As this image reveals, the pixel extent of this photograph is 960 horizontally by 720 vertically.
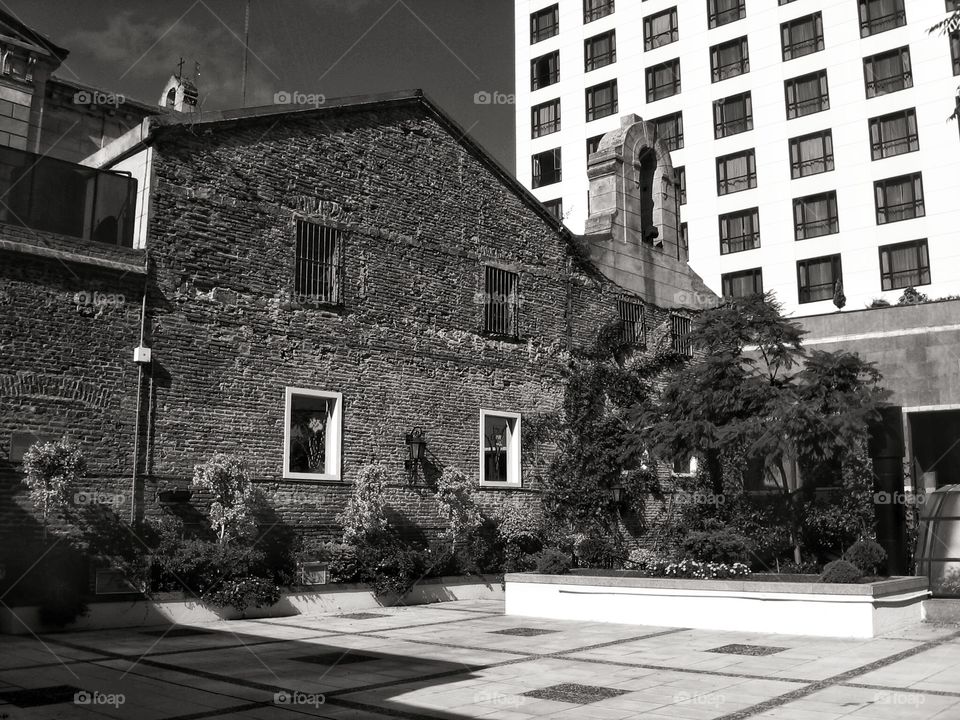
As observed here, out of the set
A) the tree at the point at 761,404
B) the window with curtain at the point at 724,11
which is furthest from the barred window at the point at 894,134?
the tree at the point at 761,404

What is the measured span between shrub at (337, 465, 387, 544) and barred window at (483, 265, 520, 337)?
5.12 meters

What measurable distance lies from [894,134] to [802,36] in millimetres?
6111

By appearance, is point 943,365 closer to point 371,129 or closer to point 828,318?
point 828,318

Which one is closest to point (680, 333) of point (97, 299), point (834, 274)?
point (834, 274)

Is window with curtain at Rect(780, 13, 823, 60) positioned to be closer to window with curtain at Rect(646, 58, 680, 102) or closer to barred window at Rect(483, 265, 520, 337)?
window with curtain at Rect(646, 58, 680, 102)

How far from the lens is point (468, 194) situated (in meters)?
21.5

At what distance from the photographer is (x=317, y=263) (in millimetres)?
18281

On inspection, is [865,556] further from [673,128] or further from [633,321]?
[673,128]

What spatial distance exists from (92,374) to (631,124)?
664 inches

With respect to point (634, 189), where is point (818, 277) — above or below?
above

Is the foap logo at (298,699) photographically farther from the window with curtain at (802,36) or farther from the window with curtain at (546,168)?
the window with curtain at (546,168)

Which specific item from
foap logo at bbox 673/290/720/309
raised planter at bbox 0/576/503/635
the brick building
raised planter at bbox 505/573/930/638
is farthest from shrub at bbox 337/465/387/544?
foap logo at bbox 673/290/720/309

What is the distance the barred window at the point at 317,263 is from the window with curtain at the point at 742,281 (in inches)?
961

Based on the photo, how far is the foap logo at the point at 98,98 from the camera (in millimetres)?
23656
